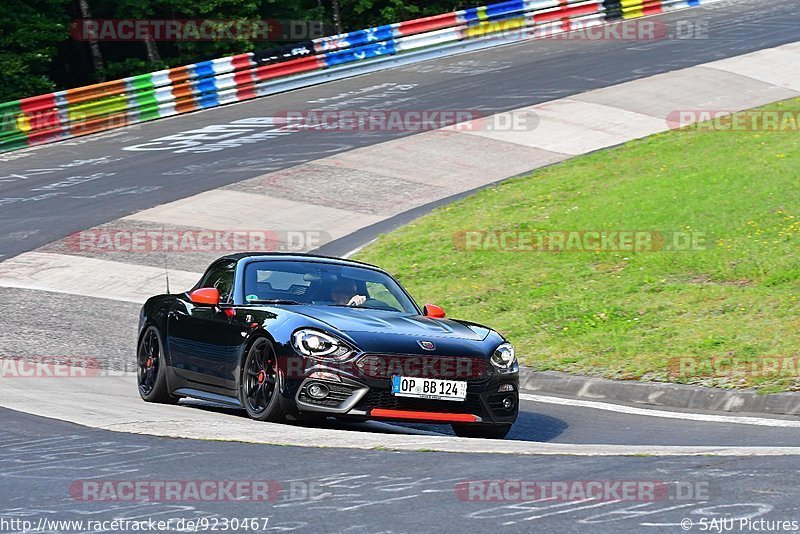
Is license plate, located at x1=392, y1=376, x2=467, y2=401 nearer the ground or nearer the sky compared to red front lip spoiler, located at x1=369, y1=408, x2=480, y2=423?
nearer the sky

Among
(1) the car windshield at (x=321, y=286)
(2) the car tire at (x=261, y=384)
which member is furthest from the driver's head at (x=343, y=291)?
(2) the car tire at (x=261, y=384)

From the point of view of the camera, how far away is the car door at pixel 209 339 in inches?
372

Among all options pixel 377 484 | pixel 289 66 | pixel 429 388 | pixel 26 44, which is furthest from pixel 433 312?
pixel 26 44

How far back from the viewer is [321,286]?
985 centimetres

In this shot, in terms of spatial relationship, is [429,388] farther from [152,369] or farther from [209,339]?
[152,369]

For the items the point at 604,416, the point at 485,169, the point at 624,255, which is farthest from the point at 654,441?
the point at 485,169

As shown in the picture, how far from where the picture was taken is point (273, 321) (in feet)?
29.5

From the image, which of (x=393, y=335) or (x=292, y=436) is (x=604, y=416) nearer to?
(x=393, y=335)

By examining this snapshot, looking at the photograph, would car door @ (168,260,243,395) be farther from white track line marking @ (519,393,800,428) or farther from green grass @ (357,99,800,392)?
green grass @ (357,99,800,392)

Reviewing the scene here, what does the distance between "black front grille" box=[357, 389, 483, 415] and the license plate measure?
0.11 feet

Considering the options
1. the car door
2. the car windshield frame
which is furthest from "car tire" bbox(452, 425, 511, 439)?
the car door

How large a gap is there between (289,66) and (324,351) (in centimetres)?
2252

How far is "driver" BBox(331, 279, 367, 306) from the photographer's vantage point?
9781mm

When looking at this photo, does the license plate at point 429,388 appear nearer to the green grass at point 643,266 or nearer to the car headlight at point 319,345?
the car headlight at point 319,345
